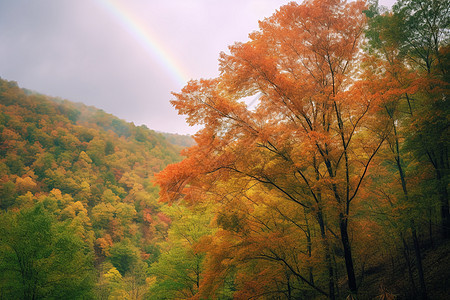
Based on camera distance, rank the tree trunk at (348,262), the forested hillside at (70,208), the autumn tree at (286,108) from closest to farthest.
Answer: the autumn tree at (286,108), the tree trunk at (348,262), the forested hillside at (70,208)

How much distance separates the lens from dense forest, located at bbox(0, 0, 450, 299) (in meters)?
5.86

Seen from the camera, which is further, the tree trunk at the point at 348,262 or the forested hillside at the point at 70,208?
the forested hillside at the point at 70,208

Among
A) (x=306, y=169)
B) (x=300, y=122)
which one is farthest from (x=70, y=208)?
(x=300, y=122)

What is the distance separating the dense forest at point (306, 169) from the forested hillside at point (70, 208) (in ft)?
0.54

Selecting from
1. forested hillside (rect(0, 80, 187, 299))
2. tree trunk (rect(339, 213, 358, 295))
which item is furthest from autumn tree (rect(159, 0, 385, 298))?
forested hillside (rect(0, 80, 187, 299))

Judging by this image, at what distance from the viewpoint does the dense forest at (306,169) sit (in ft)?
19.2

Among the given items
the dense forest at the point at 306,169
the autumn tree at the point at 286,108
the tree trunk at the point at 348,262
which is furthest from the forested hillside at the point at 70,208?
the tree trunk at the point at 348,262

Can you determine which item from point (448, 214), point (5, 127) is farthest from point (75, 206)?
point (448, 214)

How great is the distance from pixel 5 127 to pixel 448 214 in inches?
2638

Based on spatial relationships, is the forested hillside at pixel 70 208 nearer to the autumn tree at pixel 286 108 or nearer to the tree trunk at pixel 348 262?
the autumn tree at pixel 286 108

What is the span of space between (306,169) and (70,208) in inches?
1650

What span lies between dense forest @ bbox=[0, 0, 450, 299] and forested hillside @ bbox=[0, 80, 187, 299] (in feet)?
0.54

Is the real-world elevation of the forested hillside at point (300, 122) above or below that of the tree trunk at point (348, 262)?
above

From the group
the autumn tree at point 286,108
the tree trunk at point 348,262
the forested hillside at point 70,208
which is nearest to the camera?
the autumn tree at point 286,108
